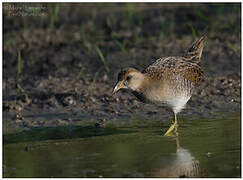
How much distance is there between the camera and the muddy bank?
897 centimetres

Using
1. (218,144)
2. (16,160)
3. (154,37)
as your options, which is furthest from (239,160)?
(154,37)

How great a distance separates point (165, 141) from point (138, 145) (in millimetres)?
399

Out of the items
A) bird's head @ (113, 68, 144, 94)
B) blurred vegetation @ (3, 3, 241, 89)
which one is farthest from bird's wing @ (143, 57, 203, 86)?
blurred vegetation @ (3, 3, 241, 89)

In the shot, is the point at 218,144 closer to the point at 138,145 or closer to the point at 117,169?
the point at 138,145

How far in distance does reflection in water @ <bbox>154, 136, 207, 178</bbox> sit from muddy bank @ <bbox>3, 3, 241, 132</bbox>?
196cm

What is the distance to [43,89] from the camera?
9.87 m

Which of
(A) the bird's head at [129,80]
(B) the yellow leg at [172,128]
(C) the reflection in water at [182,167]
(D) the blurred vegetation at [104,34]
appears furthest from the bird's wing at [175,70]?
(D) the blurred vegetation at [104,34]

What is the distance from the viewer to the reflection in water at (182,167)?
5941 millimetres

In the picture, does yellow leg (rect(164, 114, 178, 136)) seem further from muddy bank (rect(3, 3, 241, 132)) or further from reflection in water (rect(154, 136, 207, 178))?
reflection in water (rect(154, 136, 207, 178))

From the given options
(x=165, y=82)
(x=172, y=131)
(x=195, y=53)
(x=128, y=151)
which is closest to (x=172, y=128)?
(x=172, y=131)

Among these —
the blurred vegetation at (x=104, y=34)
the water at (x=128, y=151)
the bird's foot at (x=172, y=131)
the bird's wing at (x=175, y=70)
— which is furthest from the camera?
the blurred vegetation at (x=104, y=34)

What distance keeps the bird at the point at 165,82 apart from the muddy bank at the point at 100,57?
0.73 meters

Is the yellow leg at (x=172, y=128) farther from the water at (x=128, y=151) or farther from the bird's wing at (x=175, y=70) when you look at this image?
the bird's wing at (x=175, y=70)

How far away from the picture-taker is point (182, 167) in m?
6.20
